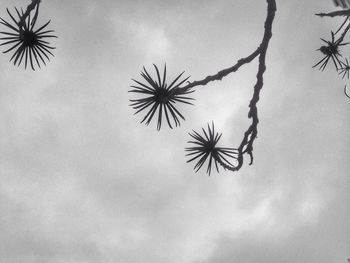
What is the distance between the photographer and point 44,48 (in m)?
3.64

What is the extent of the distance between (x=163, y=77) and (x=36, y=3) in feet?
4.31

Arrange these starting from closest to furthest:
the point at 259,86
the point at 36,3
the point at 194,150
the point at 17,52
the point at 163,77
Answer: the point at 36,3 < the point at 259,86 < the point at 163,77 < the point at 17,52 < the point at 194,150

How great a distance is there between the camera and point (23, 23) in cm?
268

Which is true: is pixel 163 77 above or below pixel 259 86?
above

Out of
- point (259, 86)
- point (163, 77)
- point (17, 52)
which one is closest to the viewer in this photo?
point (259, 86)

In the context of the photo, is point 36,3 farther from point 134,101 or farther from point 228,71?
point 228,71

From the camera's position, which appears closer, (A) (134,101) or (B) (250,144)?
(B) (250,144)

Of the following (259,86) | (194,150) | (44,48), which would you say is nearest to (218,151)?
(194,150)

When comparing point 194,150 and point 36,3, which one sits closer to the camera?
point 36,3

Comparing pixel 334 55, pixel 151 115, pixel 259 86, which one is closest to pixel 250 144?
pixel 259 86

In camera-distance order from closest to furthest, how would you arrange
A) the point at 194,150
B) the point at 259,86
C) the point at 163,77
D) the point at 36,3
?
the point at 36,3 < the point at 259,86 < the point at 163,77 < the point at 194,150

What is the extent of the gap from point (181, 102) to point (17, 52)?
1943 mm

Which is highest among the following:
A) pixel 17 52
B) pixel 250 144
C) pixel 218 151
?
pixel 17 52

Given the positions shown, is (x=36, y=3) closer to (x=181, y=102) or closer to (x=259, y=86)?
(x=181, y=102)
